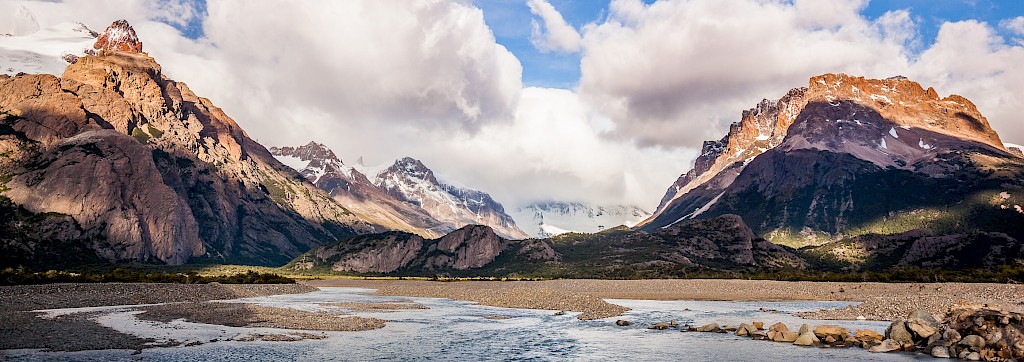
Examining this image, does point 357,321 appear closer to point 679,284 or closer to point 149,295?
point 149,295

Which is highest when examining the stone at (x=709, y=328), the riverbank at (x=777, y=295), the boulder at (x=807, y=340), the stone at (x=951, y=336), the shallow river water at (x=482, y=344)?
the riverbank at (x=777, y=295)

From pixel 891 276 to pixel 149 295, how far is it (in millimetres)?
169309

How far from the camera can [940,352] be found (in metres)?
45.0

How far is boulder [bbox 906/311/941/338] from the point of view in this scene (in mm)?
48844

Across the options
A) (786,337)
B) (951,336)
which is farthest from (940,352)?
(786,337)

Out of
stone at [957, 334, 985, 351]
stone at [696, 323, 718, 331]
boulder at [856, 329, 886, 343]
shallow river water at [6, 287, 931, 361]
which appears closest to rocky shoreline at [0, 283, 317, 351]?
shallow river water at [6, 287, 931, 361]

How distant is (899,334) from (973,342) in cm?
597

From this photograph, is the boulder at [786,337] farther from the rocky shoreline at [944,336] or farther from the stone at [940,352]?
the stone at [940,352]

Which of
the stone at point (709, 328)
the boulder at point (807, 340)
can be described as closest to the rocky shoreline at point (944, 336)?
the boulder at point (807, 340)

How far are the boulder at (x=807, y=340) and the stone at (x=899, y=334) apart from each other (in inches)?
203

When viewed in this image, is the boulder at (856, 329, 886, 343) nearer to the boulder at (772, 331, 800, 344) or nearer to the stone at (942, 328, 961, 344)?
the boulder at (772, 331, 800, 344)

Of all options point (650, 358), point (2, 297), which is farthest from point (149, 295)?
point (650, 358)

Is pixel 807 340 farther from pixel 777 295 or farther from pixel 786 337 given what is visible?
pixel 777 295

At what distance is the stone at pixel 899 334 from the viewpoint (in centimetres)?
4941
